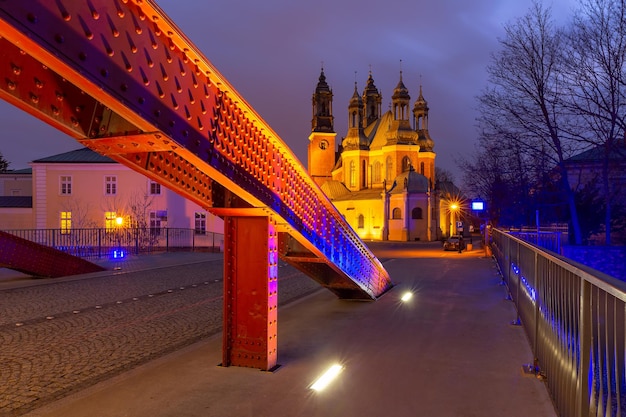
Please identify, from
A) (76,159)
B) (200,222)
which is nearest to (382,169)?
(200,222)

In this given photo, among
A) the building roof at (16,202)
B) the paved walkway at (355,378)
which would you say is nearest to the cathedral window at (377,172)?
the building roof at (16,202)

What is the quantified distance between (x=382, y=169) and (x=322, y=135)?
49.2 ft

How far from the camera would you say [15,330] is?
9.05 metres

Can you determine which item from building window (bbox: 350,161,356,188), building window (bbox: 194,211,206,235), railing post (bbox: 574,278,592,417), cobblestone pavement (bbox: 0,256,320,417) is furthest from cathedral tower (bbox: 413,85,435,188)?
railing post (bbox: 574,278,592,417)

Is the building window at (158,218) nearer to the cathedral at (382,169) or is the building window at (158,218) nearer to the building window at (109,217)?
the building window at (109,217)

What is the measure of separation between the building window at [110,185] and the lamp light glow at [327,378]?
3405cm

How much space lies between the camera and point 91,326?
9414 millimetres

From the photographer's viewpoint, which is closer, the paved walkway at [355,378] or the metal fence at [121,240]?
the paved walkway at [355,378]

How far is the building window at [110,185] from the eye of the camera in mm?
36688

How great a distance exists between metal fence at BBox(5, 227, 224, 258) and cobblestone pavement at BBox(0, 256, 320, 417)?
10.5 meters

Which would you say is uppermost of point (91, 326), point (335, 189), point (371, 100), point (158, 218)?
point (371, 100)

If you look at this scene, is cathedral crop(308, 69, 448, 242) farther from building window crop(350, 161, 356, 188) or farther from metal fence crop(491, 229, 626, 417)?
metal fence crop(491, 229, 626, 417)

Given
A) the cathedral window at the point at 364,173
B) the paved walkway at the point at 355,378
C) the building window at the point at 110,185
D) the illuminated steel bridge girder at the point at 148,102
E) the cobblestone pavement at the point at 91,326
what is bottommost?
the cobblestone pavement at the point at 91,326

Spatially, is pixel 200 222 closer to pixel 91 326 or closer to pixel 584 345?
pixel 91 326
